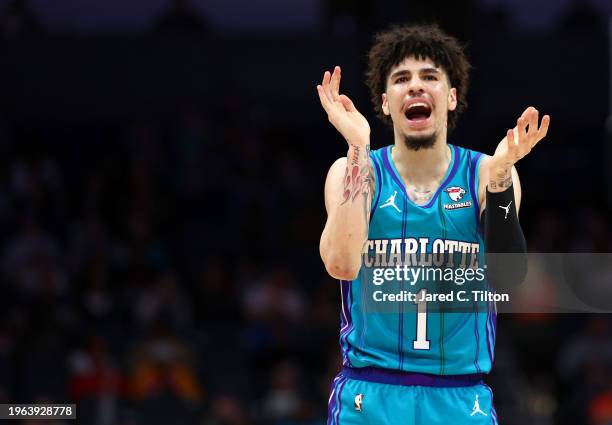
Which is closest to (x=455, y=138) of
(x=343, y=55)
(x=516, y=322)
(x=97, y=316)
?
(x=516, y=322)

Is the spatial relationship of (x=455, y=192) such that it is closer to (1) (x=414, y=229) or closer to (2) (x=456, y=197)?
(2) (x=456, y=197)

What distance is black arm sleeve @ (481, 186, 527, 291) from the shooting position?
197 inches

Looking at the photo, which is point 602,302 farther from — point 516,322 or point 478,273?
point 478,273

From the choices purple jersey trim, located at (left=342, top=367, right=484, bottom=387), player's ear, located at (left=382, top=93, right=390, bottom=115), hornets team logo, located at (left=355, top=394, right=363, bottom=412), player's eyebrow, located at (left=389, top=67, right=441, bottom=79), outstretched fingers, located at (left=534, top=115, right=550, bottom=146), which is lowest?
hornets team logo, located at (left=355, top=394, right=363, bottom=412)

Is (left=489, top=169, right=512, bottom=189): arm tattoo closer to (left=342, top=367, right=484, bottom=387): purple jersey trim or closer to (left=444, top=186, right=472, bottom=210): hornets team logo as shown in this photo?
(left=444, top=186, right=472, bottom=210): hornets team logo

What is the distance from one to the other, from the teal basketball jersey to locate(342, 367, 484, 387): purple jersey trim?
4 cm

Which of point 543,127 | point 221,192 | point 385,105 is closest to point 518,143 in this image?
point 543,127

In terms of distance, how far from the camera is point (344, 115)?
522cm

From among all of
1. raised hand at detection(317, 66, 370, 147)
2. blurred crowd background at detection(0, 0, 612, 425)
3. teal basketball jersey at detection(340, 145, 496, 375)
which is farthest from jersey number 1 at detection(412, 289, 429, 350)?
blurred crowd background at detection(0, 0, 612, 425)

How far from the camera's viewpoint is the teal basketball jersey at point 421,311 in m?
5.20

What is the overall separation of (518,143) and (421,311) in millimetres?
953

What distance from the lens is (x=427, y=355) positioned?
5.19m

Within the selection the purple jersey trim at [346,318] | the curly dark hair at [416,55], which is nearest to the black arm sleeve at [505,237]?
the purple jersey trim at [346,318]

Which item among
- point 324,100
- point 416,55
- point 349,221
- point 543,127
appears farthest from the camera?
point 416,55
